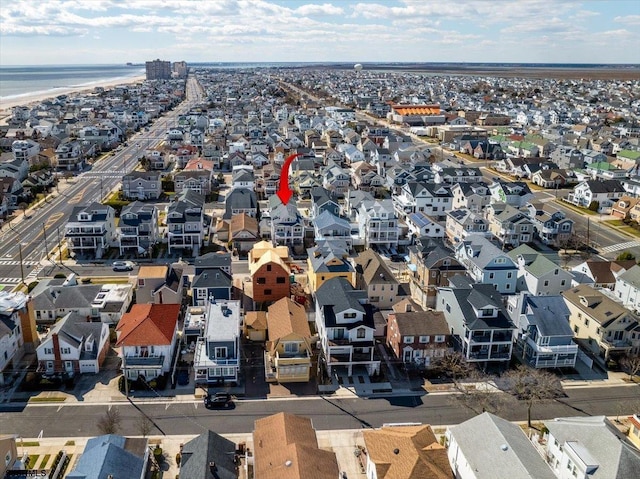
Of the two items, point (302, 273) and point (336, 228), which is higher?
point (336, 228)

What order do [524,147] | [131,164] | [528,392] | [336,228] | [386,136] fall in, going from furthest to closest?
[386,136] < [524,147] < [131,164] < [336,228] < [528,392]

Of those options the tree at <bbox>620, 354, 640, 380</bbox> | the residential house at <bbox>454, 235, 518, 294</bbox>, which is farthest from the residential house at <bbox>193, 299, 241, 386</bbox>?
the tree at <bbox>620, 354, 640, 380</bbox>

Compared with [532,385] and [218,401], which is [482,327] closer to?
[532,385]

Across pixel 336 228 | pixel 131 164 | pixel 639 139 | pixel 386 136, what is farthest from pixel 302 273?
pixel 639 139

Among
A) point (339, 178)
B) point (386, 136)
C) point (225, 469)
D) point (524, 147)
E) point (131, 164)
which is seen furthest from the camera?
point (386, 136)

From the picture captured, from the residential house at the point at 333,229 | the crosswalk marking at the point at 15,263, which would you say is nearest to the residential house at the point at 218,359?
the residential house at the point at 333,229

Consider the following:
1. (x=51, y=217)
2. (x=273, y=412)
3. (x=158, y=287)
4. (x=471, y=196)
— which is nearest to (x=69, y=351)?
(x=158, y=287)

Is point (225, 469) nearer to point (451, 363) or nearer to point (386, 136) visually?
point (451, 363)
